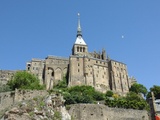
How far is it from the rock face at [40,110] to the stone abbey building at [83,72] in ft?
162

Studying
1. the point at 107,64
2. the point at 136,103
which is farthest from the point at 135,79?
the point at 136,103

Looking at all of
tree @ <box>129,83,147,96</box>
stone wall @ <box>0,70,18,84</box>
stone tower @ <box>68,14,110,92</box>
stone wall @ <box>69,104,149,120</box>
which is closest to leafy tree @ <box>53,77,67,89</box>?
stone tower @ <box>68,14,110,92</box>

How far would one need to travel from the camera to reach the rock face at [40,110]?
3197 cm

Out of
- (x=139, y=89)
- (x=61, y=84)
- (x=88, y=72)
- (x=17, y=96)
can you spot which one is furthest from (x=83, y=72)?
(x=17, y=96)

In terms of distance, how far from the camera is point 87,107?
40656 mm

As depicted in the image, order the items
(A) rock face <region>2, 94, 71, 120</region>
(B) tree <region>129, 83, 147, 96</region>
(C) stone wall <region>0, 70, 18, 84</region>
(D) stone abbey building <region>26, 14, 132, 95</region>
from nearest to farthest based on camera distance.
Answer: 1. (A) rock face <region>2, 94, 71, 120</region>
2. (C) stone wall <region>0, 70, 18, 84</region>
3. (D) stone abbey building <region>26, 14, 132, 95</region>
4. (B) tree <region>129, 83, 147, 96</region>

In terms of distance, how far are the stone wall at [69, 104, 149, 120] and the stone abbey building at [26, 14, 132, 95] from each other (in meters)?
42.8

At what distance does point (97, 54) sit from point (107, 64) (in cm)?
1380

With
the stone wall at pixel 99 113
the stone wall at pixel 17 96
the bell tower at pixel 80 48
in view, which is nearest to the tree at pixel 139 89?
the bell tower at pixel 80 48

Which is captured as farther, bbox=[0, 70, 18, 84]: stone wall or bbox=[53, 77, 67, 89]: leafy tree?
bbox=[0, 70, 18, 84]: stone wall

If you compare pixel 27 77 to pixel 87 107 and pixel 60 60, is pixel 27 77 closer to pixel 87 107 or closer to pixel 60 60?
pixel 60 60

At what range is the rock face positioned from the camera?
105ft

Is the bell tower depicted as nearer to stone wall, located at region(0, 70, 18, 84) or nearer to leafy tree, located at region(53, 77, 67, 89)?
leafy tree, located at region(53, 77, 67, 89)

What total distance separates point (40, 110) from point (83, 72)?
186 ft
